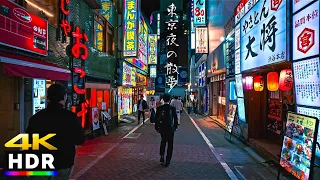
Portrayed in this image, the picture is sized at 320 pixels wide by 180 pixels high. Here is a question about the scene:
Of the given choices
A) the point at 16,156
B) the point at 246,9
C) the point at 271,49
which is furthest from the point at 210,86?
the point at 16,156

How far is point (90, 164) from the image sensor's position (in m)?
8.05

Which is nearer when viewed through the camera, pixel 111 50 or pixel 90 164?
pixel 90 164

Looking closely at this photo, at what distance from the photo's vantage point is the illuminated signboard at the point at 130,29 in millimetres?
18750

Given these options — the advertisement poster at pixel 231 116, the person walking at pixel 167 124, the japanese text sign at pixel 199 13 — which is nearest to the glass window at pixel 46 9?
the person walking at pixel 167 124

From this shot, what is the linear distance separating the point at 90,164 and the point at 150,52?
32476 mm

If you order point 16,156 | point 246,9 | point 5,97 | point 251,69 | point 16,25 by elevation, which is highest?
point 246,9

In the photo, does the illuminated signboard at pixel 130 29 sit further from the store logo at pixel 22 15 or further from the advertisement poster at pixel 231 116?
the store logo at pixel 22 15

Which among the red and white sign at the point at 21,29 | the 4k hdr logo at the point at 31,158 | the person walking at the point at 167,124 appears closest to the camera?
the 4k hdr logo at the point at 31,158

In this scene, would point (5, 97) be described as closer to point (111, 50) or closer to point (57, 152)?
point (57, 152)

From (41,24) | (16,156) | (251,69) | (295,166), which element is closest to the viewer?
(16,156)

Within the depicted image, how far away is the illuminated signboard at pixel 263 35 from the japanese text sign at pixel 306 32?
512 millimetres

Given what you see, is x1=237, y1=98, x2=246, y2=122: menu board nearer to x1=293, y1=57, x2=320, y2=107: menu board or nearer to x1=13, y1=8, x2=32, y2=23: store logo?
x1=293, y1=57, x2=320, y2=107: menu board

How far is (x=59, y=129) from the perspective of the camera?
328 centimetres

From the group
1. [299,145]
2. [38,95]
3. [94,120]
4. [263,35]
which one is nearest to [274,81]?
[263,35]
